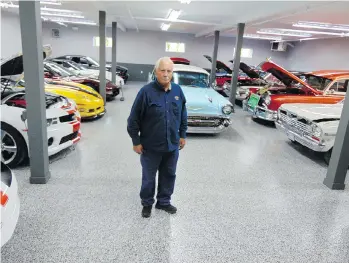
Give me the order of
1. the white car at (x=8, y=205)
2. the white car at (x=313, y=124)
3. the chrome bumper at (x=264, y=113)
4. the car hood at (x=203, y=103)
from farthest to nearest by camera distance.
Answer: the chrome bumper at (x=264, y=113)
the car hood at (x=203, y=103)
the white car at (x=313, y=124)
the white car at (x=8, y=205)

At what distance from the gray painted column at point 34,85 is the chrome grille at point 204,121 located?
3027 mm

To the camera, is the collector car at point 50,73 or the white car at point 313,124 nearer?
the collector car at point 50,73

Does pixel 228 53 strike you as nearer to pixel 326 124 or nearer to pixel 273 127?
pixel 273 127

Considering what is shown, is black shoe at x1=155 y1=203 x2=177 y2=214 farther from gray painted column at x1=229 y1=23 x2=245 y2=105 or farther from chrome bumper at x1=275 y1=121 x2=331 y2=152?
gray painted column at x1=229 y1=23 x2=245 y2=105

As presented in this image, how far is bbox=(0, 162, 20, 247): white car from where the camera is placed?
1.71 metres

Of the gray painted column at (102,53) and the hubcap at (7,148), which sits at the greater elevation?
the gray painted column at (102,53)

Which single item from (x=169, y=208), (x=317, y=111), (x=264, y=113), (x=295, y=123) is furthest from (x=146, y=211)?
(x=264, y=113)

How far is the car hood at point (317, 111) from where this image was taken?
4535 millimetres

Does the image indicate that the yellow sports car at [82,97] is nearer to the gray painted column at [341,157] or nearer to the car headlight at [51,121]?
the car headlight at [51,121]

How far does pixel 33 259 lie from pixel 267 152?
422cm

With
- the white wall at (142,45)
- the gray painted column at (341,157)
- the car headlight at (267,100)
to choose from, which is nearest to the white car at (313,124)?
the gray painted column at (341,157)

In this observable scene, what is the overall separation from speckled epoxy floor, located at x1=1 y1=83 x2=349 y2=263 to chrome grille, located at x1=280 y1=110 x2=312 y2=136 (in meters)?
0.55

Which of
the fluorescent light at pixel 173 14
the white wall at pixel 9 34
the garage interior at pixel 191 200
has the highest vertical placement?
the fluorescent light at pixel 173 14

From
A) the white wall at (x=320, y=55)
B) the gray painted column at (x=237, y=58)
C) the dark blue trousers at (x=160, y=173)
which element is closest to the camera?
the dark blue trousers at (x=160, y=173)
